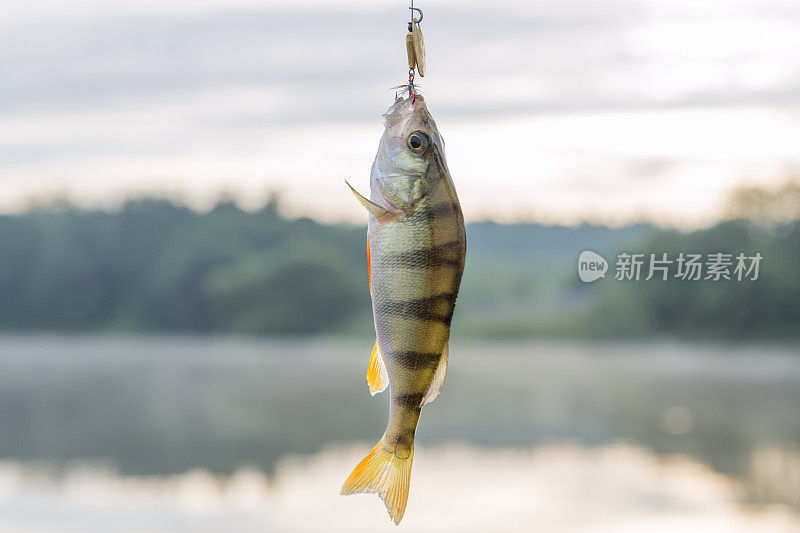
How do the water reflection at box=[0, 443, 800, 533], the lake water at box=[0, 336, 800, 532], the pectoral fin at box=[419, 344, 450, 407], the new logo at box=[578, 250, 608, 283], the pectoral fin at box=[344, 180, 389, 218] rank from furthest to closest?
1. the lake water at box=[0, 336, 800, 532]
2. the water reflection at box=[0, 443, 800, 533]
3. the new logo at box=[578, 250, 608, 283]
4. the pectoral fin at box=[419, 344, 450, 407]
5. the pectoral fin at box=[344, 180, 389, 218]

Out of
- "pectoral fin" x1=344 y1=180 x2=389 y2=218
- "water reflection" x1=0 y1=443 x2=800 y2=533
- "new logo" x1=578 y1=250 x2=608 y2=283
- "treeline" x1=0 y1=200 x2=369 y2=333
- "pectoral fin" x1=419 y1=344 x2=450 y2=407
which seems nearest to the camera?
"pectoral fin" x1=344 y1=180 x2=389 y2=218

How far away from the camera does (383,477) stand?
6.18ft

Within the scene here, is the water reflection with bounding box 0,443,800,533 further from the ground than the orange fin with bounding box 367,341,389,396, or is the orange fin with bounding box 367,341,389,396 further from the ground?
the orange fin with bounding box 367,341,389,396

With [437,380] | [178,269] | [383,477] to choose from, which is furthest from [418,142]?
[178,269]

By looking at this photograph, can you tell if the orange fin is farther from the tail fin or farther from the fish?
the tail fin

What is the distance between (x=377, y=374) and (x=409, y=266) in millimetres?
263

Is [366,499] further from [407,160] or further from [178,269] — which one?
[407,160]

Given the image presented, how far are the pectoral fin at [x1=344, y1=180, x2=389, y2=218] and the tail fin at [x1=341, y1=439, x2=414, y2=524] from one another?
0.48 metres

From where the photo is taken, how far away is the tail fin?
187 cm

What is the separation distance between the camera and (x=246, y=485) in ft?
97.0

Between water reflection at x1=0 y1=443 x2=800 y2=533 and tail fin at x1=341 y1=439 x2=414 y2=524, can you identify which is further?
water reflection at x1=0 y1=443 x2=800 y2=533

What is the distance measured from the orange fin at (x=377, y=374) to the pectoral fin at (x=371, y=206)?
0.28 m

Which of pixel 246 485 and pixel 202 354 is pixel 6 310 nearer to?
pixel 202 354

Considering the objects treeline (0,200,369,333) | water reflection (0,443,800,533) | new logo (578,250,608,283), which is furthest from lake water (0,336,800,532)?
new logo (578,250,608,283)
